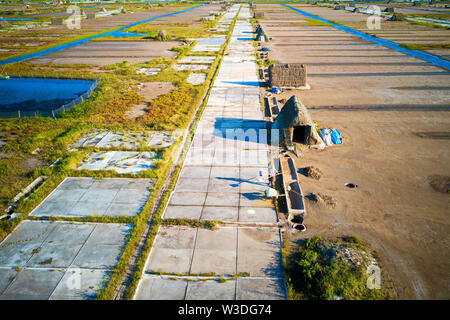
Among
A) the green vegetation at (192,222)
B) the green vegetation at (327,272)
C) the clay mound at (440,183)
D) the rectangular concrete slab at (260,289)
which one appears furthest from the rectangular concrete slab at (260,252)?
the clay mound at (440,183)

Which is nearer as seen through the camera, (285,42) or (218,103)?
(218,103)

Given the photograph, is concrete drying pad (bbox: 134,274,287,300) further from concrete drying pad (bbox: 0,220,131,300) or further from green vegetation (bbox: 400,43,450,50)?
green vegetation (bbox: 400,43,450,50)

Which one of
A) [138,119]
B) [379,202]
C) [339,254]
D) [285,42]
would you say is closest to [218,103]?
[138,119]

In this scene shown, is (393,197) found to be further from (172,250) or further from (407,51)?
(407,51)

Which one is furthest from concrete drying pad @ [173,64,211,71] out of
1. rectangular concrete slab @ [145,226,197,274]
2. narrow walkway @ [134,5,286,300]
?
rectangular concrete slab @ [145,226,197,274]

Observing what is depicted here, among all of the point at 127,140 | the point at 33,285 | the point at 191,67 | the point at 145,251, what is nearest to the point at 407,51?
the point at 191,67

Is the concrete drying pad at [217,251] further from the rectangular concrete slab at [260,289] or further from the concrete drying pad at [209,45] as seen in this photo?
the concrete drying pad at [209,45]

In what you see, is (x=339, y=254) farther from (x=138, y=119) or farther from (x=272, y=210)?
(x=138, y=119)
